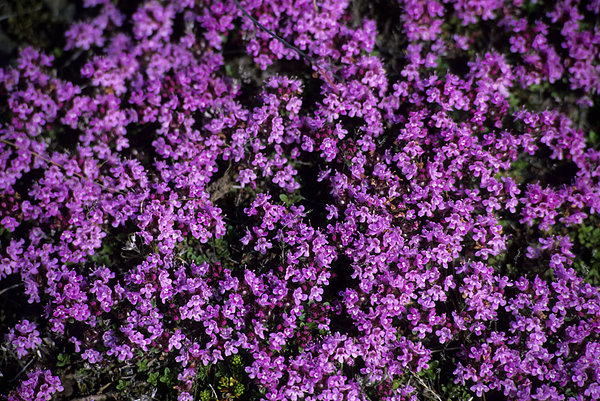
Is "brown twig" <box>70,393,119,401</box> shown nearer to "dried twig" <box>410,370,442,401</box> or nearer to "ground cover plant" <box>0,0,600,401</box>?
"ground cover plant" <box>0,0,600,401</box>

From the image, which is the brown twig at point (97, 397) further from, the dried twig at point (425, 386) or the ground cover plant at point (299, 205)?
the dried twig at point (425, 386)

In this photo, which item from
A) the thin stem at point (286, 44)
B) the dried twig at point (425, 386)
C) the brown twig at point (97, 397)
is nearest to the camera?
the dried twig at point (425, 386)

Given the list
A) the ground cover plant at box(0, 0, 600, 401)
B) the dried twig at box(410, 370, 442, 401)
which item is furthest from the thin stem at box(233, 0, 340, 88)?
the dried twig at box(410, 370, 442, 401)

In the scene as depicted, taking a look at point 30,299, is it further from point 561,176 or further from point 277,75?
point 561,176

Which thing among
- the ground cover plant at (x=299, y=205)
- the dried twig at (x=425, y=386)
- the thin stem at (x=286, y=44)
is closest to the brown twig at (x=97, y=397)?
the ground cover plant at (x=299, y=205)

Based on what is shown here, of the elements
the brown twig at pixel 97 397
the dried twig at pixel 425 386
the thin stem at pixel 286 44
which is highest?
the thin stem at pixel 286 44

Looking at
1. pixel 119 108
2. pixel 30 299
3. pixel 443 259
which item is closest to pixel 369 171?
pixel 443 259

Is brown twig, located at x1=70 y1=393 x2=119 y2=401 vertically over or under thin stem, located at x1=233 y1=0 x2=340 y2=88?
under

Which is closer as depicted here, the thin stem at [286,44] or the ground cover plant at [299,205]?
the ground cover plant at [299,205]
